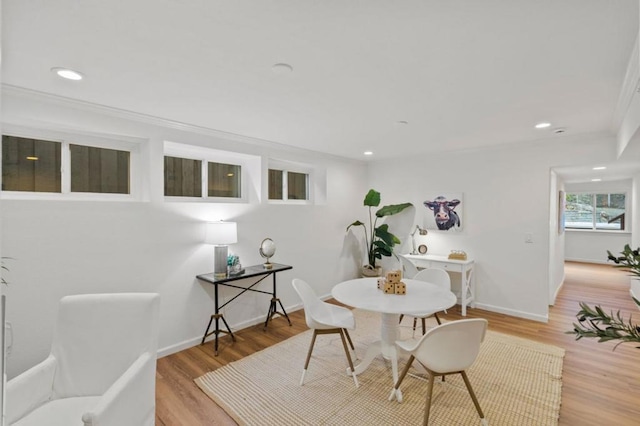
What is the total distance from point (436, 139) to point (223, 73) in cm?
275

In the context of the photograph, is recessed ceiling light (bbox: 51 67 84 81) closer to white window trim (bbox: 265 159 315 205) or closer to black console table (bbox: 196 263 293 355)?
black console table (bbox: 196 263 293 355)

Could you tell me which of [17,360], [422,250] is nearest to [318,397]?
[17,360]

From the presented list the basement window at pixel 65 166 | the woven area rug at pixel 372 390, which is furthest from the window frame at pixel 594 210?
the basement window at pixel 65 166

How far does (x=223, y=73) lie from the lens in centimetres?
223

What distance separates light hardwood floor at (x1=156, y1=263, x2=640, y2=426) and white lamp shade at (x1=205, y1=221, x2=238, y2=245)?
1092 millimetres

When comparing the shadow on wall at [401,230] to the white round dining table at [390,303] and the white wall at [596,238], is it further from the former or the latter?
the white wall at [596,238]

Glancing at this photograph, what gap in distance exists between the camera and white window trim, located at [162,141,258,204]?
11.8ft

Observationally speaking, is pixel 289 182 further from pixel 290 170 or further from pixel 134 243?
pixel 134 243

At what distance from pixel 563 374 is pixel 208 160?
406cm

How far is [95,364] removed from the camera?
2.03 meters

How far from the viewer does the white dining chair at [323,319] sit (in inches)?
109

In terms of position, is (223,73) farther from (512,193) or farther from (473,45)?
(512,193)

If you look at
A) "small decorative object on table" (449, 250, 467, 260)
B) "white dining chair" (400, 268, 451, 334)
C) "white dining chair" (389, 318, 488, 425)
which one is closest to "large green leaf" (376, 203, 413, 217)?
"small decorative object on table" (449, 250, 467, 260)

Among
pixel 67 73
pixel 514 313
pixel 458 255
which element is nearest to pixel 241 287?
pixel 67 73
